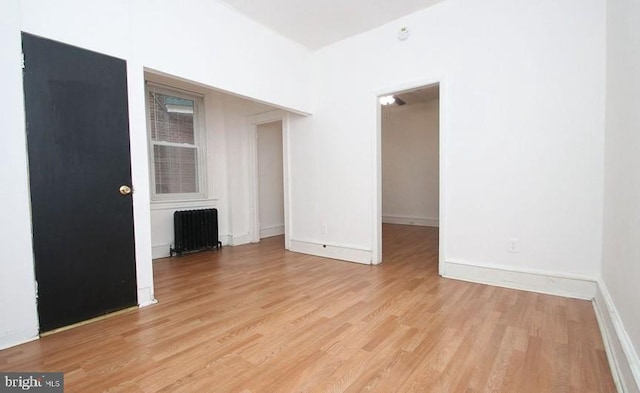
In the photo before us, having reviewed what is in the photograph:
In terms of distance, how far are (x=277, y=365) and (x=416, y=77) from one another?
3.25 meters

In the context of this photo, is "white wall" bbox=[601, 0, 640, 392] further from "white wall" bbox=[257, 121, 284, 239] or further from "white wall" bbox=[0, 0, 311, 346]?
"white wall" bbox=[257, 121, 284, 239]

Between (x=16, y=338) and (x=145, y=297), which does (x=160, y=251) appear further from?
(x=16, y=338)

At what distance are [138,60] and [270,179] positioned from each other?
11.9 ft

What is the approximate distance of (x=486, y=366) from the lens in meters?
1.61

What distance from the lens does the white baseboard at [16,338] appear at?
1833mm

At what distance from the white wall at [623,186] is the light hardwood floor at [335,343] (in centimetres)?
24

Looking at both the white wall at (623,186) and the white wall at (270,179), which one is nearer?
the white wall at (623,186)

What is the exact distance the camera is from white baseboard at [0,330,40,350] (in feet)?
6.01

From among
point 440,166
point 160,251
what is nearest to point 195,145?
point 160,251

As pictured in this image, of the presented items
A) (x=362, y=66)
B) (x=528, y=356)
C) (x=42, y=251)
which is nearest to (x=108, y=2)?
(x=42, y=251)

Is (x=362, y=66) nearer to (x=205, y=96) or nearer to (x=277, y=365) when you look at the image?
(x=205, y=96)

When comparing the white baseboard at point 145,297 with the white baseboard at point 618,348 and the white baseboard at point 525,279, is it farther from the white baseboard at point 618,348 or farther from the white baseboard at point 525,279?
the white baseboard at point 618,348

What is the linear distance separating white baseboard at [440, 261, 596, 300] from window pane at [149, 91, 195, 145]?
4.27 meters

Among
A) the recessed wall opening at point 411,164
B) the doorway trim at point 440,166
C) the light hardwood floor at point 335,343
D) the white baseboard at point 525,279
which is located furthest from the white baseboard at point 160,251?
the recessed wall opening at point 411,164
